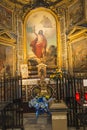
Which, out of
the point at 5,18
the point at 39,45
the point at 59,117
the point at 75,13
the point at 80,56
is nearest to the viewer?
the point at 59,117

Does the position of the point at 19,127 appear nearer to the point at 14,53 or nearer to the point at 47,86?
the point at 47,86

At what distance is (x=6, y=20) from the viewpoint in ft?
47.4

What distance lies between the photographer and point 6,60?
45.5 ft

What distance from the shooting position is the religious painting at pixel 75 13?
1348 cm

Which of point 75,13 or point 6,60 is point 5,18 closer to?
point 6,60

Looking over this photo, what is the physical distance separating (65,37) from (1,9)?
480cm

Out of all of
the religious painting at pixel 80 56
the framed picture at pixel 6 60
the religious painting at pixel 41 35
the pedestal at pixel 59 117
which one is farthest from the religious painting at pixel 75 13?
the pedestal at pixel 59 117

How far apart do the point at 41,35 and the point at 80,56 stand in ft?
11.8

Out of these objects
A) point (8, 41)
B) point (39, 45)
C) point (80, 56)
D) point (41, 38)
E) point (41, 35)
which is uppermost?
point (41, 35)

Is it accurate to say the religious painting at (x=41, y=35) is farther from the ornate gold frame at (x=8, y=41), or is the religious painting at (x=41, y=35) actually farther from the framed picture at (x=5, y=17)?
the framed picture at (x=5, y=17)

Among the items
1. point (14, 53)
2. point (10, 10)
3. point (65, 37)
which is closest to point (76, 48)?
point (65, 37)

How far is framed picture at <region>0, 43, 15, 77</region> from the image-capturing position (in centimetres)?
1345

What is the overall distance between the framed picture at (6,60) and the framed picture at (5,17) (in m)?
1.46

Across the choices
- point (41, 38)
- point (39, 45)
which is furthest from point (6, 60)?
point (41, 38)
